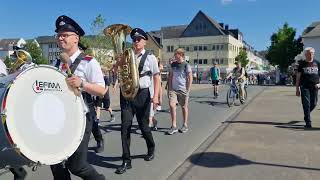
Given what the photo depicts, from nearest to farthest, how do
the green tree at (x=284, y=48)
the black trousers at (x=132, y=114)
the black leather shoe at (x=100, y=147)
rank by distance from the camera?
the black trousers at (x=132, y=114)
the black leather shoe at (x=100, y=147)
the green tree at (x=284, y=48)

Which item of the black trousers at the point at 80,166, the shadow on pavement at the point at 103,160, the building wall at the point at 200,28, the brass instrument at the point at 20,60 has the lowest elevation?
the shadow on pavement at the point at 103,160

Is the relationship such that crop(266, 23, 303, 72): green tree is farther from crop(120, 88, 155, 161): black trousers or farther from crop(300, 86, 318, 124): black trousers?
crop(120, 88, 155, 161): black trousers

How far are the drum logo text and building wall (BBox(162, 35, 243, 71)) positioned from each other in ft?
294

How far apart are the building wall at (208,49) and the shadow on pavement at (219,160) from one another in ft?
283

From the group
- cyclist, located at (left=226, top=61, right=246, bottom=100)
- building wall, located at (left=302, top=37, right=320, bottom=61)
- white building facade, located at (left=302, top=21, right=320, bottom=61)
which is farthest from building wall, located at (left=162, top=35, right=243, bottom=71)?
cyclist, located at (left=226, top=61, right=246, bottom=100)

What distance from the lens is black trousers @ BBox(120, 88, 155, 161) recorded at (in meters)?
6.16

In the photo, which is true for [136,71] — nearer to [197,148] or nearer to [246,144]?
[197,148]

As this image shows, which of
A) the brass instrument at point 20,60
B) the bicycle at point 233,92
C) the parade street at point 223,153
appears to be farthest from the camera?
the bicycle at point 233,92

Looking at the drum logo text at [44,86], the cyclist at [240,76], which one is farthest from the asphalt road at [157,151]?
the cyclist at [240,76]

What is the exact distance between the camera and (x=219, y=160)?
674 centimetres

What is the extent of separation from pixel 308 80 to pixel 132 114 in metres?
4.94

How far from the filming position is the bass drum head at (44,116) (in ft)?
11.2

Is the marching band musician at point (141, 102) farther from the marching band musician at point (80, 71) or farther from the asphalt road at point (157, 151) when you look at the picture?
the marching band musician at point (80, 71)

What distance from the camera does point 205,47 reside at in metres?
95.6
